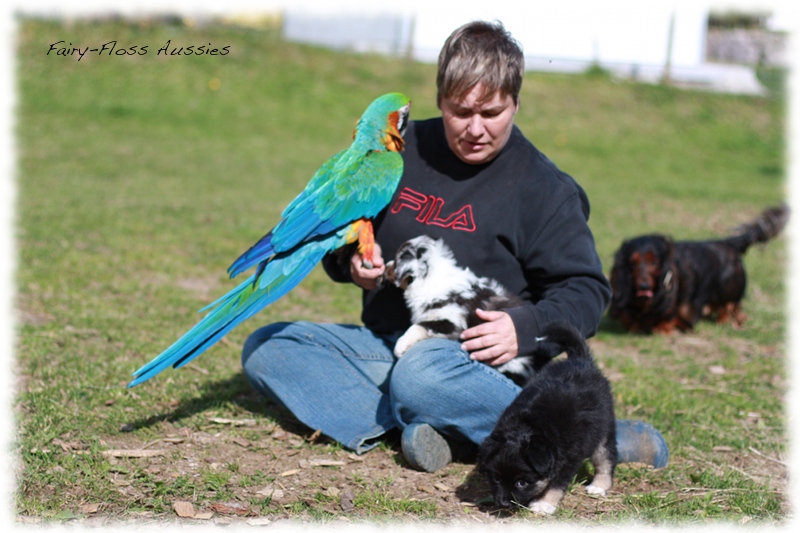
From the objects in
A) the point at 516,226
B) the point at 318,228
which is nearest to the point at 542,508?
the point at 516,226

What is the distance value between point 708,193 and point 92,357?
10.5 meters

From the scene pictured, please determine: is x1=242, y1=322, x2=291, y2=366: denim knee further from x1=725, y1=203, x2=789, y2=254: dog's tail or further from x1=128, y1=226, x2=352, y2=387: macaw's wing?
x1=725, y1=203, x2=789, y2=254: dog's tail

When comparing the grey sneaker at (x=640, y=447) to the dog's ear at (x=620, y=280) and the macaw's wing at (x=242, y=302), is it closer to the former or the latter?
the macaw's wing at (x=242, y=302)

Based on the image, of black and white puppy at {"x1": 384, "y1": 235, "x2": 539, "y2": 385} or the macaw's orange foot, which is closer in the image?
black and white puppy at {"x1": 384, "y1": 235, "x2": 539, "y2": 385}

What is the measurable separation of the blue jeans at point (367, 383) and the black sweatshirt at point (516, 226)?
29 centimetres

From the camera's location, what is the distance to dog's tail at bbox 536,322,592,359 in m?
3.05

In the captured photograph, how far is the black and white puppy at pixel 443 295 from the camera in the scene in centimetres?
324

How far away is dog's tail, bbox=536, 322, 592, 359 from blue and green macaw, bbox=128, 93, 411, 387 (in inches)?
32.6

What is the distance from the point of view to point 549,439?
8.98 ft

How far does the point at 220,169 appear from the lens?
11297 mm

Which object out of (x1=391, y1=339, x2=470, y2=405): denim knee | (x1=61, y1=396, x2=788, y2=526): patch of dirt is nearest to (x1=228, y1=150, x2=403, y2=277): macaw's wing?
(x1=391, y1=339, x2=470, y2=405): denim knee

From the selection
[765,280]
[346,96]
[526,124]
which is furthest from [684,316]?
[346,96]

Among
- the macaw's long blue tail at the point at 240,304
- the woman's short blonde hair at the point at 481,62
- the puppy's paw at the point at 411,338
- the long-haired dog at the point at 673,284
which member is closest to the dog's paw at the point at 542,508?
the puppy's paw at the point at 411,338

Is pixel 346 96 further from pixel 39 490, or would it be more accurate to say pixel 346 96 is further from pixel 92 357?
pixel 39 490
